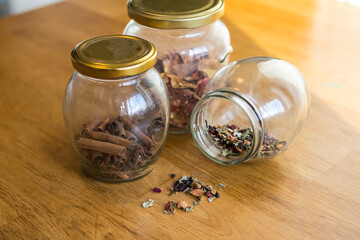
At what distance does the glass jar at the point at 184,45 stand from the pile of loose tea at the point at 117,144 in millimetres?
118

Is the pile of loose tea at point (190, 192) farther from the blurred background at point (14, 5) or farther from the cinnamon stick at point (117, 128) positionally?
the blurred background at point (14, 5)

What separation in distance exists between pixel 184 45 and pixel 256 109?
222 mm

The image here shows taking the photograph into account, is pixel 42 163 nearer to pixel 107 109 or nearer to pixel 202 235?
pixel 107 109

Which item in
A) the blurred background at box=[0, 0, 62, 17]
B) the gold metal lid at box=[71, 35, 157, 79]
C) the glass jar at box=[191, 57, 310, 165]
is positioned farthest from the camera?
the blurred background at box=[0, 0, 62, 17]

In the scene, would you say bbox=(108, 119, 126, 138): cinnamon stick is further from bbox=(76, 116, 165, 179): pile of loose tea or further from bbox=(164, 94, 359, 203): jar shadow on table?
bbox=(164, 94, 359, 203): jar shadow on table

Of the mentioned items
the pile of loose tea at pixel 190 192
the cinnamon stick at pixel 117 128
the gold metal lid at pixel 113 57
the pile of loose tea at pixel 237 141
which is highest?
the gold metal lid at pixel 113 57

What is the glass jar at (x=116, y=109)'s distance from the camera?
80 cm

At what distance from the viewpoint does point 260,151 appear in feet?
2.92

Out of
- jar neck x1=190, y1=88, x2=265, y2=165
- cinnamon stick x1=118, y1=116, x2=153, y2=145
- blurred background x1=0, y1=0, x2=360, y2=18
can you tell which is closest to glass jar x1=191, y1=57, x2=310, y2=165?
jar neck x1=190, y1=88, x2=265, y2=165

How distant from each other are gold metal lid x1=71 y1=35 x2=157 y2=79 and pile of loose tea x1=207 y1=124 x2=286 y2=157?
0.20 m

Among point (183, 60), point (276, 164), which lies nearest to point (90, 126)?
point (183, 60)

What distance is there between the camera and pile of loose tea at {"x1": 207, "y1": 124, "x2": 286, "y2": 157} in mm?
891

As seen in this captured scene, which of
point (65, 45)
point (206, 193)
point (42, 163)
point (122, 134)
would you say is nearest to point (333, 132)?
point (206, 193)

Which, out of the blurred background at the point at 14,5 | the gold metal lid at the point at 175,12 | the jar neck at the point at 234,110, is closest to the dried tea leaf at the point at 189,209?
the jar neck at the point at 234,110
